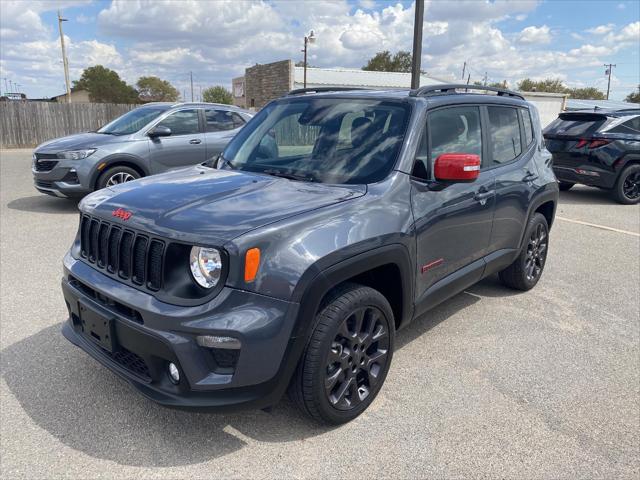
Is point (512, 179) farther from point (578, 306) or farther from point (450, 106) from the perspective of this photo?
point (578, 306)

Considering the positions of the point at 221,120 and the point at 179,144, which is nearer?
the point at 179,144

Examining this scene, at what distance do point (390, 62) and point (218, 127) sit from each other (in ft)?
207

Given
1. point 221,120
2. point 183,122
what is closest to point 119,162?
point 183,122

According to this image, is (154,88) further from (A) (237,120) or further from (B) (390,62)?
(A) (237,120)

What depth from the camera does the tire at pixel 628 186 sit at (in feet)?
31.9

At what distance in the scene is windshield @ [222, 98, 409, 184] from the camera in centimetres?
318

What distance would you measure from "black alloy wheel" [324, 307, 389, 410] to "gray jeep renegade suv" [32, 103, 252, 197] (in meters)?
5.82

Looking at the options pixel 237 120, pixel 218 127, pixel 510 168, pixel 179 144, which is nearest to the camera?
pixel 510 168

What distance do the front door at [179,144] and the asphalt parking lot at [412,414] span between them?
3887mm

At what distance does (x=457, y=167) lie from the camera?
3.05 metres

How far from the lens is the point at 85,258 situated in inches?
117

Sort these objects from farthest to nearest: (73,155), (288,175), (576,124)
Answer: (576,124)
(73,155)
(288,175)

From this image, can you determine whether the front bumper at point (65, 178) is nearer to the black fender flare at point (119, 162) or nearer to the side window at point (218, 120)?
the black fender flare at point (119, 162)

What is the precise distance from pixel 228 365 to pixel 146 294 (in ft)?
1.74
